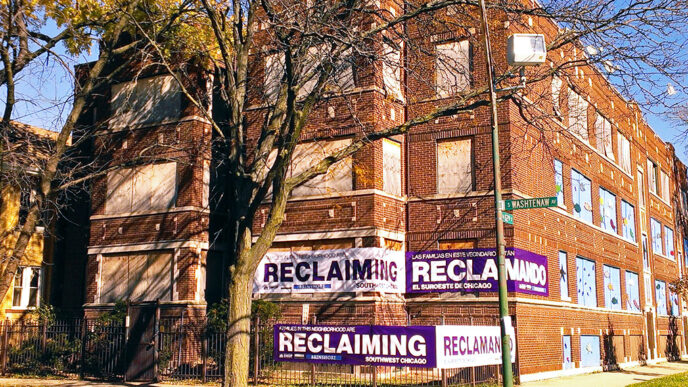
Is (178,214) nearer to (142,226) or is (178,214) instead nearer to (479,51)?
(142,226)

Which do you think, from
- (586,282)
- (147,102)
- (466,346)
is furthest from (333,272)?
(586,282)

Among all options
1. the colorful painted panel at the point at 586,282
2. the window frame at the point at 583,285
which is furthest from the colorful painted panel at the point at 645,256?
the colorful painted panel at the point at 586,282

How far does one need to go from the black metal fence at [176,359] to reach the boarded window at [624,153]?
61.6ft

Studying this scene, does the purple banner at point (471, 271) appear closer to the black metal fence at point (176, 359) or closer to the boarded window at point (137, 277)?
the black metal fence at point (176, 359)

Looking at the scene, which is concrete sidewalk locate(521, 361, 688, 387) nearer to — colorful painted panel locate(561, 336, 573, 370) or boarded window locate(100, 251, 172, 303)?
colorful painted panel locate(561, 336, 573, 370)

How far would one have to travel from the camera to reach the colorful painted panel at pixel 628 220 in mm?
36375

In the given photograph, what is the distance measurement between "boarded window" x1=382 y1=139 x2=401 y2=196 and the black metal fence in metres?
5.94

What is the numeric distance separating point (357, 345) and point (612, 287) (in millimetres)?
18548

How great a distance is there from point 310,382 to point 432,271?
239 inches

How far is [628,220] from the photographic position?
37469mm

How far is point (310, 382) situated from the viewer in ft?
68.6

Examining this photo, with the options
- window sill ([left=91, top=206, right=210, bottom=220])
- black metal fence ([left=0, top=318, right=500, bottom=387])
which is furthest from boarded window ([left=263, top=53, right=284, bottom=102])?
black metal fence ([left=0, top=318, right=500, bottom=387])

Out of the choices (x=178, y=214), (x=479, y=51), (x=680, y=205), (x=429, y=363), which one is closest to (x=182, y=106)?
(x=178, y=214)

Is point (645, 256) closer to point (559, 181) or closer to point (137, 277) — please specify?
point (559, 181)
